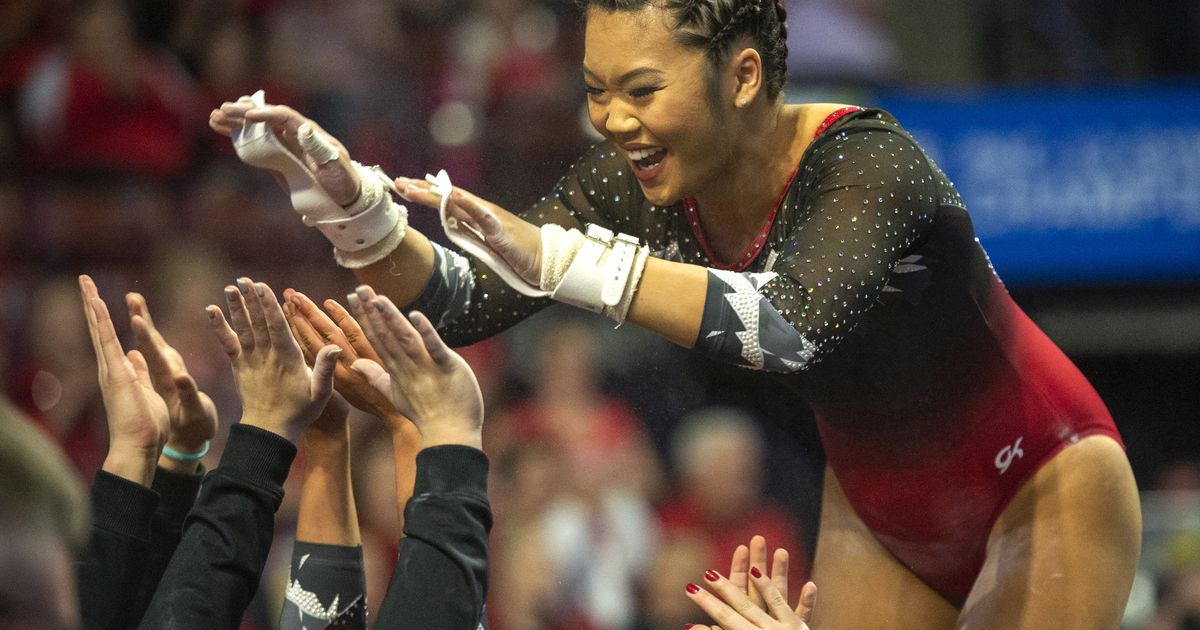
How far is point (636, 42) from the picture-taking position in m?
2.05

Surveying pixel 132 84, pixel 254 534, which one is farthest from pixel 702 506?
pixel 132 84

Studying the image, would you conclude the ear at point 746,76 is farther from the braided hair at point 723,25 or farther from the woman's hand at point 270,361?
the woman's hand at point 270,361

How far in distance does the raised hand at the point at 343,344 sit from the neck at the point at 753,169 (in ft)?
1.78

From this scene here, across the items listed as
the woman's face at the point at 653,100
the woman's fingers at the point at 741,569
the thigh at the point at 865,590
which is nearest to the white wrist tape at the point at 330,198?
the woman's face at the point at 653,100

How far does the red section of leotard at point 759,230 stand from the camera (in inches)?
85.7

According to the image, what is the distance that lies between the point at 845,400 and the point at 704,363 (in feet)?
1.04

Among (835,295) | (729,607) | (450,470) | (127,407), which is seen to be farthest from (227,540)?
(835,295)

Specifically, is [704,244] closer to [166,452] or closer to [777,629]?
[777,629]

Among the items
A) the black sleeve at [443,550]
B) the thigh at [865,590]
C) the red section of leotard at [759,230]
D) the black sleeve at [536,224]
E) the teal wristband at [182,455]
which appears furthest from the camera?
the thigh at [865,590]

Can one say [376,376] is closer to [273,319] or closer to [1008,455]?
[273,319]

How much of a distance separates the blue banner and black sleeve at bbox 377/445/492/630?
3.63 meters

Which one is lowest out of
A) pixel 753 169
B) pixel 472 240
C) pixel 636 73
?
pixel 472 240

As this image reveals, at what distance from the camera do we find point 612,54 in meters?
2.07

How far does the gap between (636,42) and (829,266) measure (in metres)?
0.42
